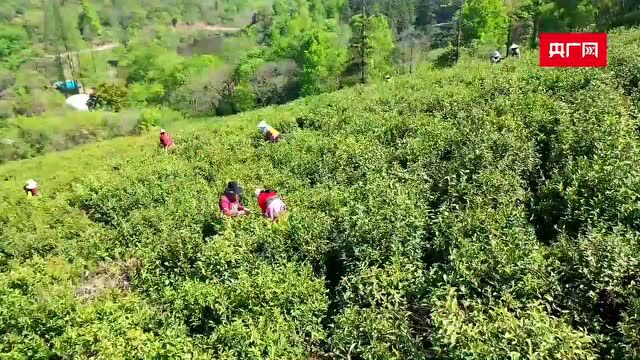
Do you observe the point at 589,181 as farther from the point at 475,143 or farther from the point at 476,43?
the point at 476,43

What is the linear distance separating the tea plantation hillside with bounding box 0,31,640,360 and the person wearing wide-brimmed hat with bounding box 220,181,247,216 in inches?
13.1

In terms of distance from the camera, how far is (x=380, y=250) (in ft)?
28.9

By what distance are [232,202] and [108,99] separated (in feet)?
202

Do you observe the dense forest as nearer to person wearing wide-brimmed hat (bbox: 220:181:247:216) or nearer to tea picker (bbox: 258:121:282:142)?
tea picker (bbox: 258:121:282:142)

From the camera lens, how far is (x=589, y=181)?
913 cm

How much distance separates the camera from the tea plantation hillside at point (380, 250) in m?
6.78

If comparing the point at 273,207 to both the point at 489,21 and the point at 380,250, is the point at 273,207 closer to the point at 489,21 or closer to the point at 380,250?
the point at 380,250

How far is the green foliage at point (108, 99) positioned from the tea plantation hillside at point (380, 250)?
54.1 m

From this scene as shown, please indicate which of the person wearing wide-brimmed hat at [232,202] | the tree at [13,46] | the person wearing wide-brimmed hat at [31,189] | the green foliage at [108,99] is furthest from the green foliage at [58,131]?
the tree at [13,46]

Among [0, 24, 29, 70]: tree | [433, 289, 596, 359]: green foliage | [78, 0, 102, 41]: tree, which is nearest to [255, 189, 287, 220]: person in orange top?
[433, 289, 596, 359]: green foliage

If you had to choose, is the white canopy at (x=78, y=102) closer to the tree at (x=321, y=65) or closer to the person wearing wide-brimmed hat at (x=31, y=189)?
the tree at (x=321, y=65)

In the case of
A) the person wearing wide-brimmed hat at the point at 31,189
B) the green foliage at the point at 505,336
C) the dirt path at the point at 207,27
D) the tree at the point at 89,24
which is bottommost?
the person wearing wide-brimmed hat at the point at 31,189

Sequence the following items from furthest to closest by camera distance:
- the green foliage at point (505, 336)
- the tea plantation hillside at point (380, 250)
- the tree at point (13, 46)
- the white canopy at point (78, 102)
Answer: the tree at point (13, 46)
the white canopy at point (78, 102)
the tea plantation hillside at point (380, 250)
the green foliage at point (505, 336)

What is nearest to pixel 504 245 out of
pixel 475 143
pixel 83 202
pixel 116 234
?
pixel 475 143
